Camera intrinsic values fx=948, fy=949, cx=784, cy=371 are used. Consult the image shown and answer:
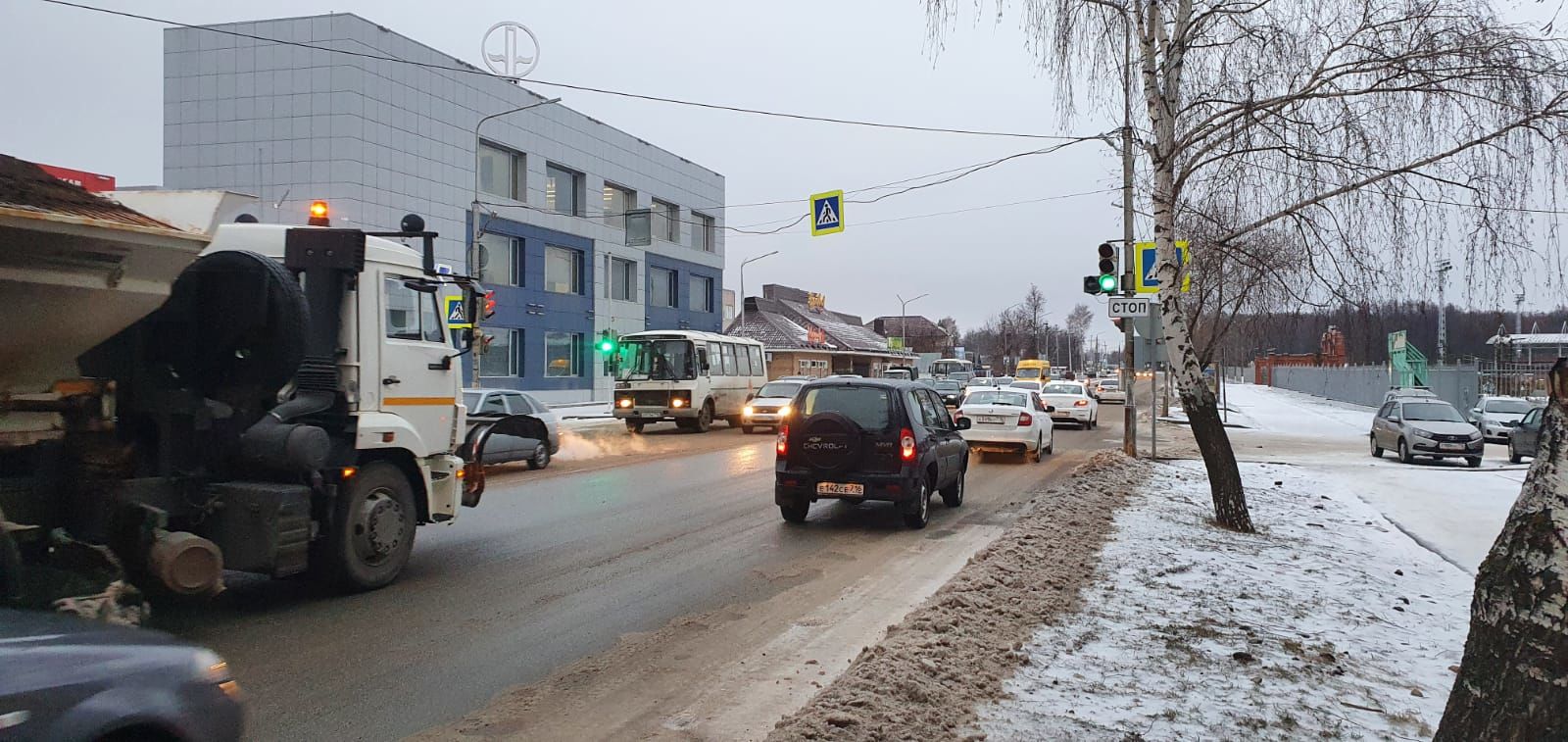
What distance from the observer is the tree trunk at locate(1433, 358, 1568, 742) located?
307cm

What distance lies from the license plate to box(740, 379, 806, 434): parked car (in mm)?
14613

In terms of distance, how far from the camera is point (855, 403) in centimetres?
1058

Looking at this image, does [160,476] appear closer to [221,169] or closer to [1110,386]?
[221,169]

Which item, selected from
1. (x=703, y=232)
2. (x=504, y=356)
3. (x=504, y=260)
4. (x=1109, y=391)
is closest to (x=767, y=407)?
(x=504, y=356)

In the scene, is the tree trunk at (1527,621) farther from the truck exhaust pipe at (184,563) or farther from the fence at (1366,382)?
the fence at (1366,382)

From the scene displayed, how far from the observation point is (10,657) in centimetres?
244

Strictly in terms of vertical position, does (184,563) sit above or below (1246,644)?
above

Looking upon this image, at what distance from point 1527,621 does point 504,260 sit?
3758cm

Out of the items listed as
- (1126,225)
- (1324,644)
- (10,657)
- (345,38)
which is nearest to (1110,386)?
(1126,225)

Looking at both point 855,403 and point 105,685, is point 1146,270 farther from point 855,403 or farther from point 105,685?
point 105,685

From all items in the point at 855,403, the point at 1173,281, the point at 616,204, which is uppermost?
the point at 616,204

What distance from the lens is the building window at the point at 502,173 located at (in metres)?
36.8

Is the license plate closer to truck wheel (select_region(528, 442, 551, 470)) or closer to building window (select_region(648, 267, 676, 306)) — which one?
truck wheel (select_region(528, 442, 551, 470))

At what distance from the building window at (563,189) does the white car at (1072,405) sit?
72.0 feet
